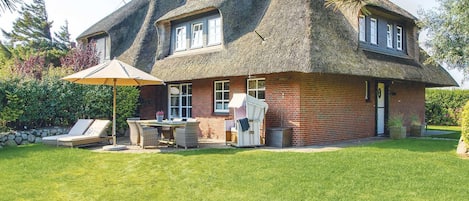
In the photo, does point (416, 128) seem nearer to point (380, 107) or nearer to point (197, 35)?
point (380, 107)

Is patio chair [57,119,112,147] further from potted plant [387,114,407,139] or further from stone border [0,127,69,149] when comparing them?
potted plant [387,114,407,139]

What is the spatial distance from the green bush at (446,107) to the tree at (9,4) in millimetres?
25014

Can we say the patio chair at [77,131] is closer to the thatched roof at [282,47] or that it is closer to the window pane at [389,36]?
the thatched roof at [282,47]

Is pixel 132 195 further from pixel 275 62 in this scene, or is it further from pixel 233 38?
pixel 233 38

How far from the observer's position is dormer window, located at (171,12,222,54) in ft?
46.6

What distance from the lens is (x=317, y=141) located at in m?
12.1

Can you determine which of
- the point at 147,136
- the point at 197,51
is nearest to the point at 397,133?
the point at 197,51

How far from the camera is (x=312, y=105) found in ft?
39.1

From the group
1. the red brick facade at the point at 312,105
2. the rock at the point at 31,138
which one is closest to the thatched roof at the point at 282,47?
the red brick facade at the point at 312,105

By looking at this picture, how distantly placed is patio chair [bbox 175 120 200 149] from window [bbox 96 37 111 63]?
825 cm

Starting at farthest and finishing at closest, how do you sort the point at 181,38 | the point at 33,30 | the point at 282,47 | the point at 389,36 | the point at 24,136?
the point at 33,30, the point at 181,38, the point at 389,36, the point at 24,136, the point at 282,47

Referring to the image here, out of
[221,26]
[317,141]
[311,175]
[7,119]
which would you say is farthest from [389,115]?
[7,119]

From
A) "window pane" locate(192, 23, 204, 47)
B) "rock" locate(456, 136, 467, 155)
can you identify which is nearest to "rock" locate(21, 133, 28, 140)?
"window pane" locate(192, 23, 204, 47)

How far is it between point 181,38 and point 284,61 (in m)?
5.96
